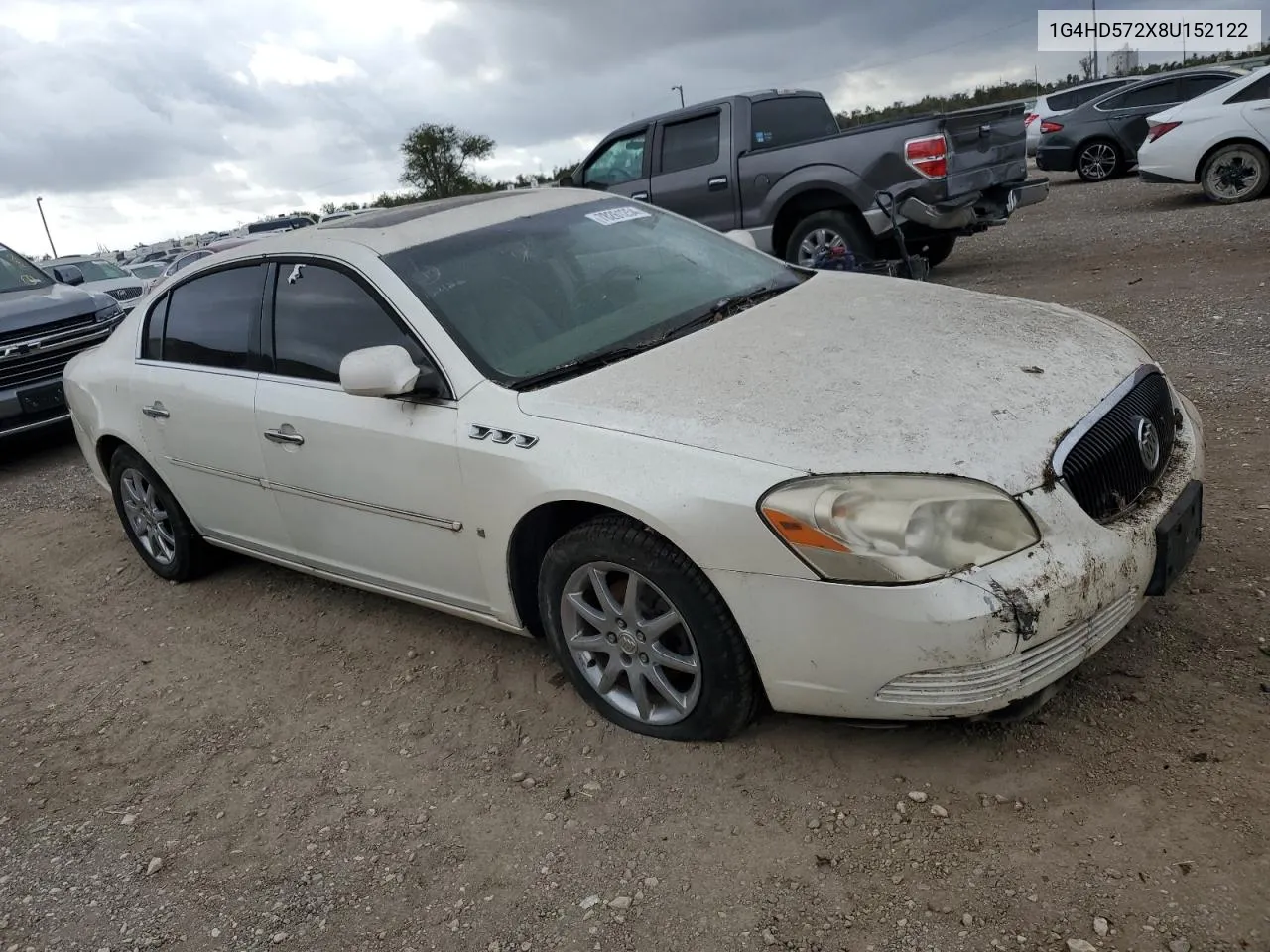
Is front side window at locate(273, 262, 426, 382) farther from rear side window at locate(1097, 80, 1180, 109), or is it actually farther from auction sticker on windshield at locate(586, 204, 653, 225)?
rear side window at locate(1097, 80, 1180, 109)

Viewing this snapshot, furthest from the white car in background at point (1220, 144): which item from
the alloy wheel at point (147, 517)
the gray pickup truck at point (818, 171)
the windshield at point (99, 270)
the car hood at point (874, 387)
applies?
the windshield at point (99, 270)

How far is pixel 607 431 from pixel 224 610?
267 cm

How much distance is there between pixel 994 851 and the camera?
2428 millimetres

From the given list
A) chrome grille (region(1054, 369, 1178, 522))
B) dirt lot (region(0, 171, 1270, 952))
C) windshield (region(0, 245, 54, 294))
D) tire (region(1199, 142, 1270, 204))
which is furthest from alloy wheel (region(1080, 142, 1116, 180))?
chrome grille (region(1054, 369, 1178, 522))

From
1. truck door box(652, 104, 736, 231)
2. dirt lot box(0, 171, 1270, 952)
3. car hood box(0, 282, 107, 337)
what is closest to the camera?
dirt lot box(0, 171, 1270, 952)

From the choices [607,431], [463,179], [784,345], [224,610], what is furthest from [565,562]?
[463,179]

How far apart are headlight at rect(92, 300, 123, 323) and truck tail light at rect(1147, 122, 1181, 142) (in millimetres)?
11260

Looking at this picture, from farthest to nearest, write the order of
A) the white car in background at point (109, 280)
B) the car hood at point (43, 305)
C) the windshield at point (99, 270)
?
the windshield at point (99, 270) < the white car in background at point (109, 280) < the car hood at point (43, 305)

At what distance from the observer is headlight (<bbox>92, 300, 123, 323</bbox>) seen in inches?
351

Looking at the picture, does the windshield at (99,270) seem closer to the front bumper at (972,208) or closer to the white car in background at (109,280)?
the white car in background at (109,280)

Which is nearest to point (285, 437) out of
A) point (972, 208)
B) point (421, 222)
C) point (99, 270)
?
point (421, 222)

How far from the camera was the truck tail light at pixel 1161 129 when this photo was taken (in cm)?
1160

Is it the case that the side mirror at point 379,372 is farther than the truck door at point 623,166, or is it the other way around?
the truck door at point 623,166

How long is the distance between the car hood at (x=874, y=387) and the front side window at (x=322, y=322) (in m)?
0.77
